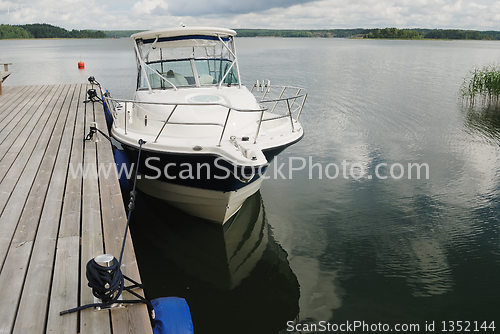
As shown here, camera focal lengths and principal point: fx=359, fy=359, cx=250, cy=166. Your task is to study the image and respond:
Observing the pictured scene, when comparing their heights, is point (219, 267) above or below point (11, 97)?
below

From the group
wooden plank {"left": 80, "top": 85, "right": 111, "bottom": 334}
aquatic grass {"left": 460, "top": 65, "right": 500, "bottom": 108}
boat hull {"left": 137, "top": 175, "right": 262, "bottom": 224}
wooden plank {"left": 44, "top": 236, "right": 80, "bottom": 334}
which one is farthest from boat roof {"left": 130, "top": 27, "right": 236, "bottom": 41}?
aquatic grass {"left": 460, "top": 65, "right": 500, "bottom": 108}

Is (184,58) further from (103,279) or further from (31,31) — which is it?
(31,31)

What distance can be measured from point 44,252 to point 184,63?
4525 millimetres

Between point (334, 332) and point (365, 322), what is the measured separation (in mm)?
378

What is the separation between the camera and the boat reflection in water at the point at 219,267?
4035 millimetres

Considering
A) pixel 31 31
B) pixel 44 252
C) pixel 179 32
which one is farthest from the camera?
pixel 31 31

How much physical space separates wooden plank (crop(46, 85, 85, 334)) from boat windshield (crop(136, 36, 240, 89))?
2653mm

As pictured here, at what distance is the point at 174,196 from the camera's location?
5.58 meters

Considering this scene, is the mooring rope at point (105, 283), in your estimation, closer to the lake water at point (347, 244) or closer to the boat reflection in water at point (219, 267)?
the boat reflection in water at point (219, 267)

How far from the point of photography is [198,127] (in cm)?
511

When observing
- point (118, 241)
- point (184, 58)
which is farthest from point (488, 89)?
point (118, 241)

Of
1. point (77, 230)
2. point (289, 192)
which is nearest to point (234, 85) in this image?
point (289, 192)

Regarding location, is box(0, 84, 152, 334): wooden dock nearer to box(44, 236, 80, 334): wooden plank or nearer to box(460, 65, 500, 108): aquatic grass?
box(44, 236, 80, 334): wooden plank

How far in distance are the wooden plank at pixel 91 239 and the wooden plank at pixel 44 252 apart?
0.22 metres
